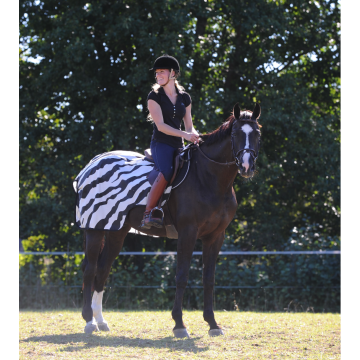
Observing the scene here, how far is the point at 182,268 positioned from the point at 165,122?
1.76 meters

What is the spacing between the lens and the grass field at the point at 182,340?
457 centimetres

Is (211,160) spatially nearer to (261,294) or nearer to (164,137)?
(164,137)

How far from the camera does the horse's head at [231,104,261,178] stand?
16.4ft

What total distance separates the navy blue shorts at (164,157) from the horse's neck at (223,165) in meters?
0.41

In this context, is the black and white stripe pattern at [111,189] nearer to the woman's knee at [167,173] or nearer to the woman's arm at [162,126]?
the woman's knee at [167,173]

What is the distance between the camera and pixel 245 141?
5.09 metres

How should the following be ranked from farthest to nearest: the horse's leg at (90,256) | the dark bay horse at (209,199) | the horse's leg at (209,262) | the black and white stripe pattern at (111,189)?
the horse's leg at (90,256)
the black and white stripe pattern at (111,189)
the horse's leg at (209,262)
the dark bay horse at (209,199)

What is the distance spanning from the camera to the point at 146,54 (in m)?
12.0

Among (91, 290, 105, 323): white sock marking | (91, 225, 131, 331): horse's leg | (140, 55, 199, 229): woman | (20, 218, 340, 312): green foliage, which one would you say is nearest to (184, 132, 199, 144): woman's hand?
(140, 55, 199, 229): woman

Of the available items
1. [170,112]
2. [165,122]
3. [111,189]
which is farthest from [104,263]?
[170,112]

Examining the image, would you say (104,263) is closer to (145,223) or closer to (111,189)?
(111,189)

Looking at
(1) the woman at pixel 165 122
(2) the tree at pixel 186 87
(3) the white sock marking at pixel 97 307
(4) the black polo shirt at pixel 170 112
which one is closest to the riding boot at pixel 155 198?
(1) the woman at pixel 165 122
